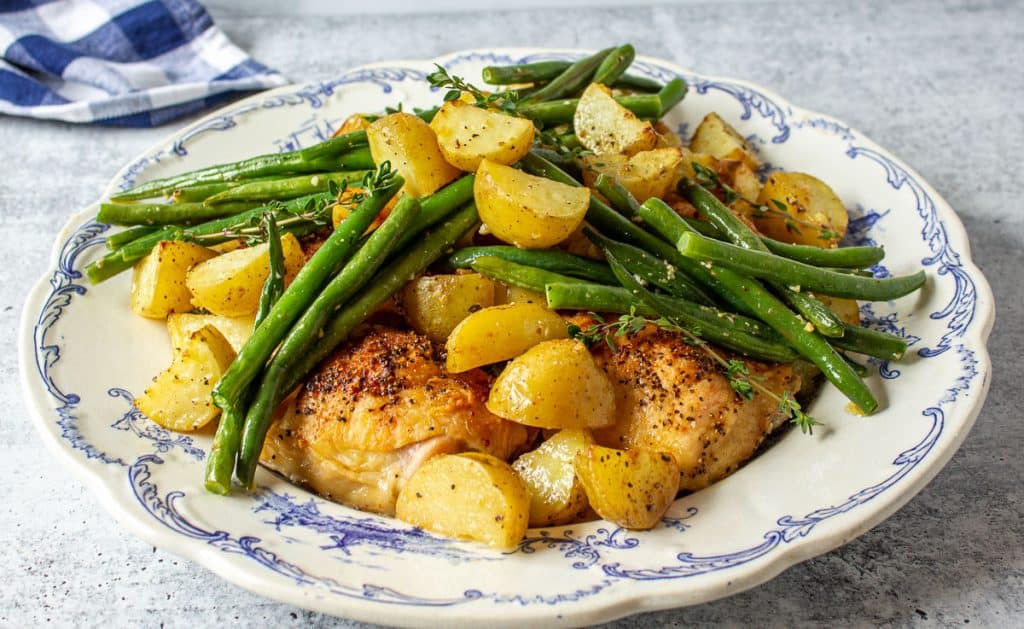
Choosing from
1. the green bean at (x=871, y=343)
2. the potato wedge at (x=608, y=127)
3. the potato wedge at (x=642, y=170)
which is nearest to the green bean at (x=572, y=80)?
the potato wedge at (x=608, y=127)

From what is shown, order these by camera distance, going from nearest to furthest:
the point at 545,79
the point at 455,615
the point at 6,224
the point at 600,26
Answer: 1. the point at 455,615
2. the point at 545,79
3. the point at 6,224
4. the point at 600,26

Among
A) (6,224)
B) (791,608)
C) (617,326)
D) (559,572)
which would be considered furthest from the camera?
(6,224)

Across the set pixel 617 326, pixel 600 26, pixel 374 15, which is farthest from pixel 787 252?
pixel 374 15

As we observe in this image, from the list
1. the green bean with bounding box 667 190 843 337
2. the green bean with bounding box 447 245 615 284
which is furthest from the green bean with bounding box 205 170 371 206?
the green bean with bounding box 667 190 843 337

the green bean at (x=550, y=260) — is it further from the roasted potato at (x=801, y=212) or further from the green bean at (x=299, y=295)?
the roasted potato at (x=801, y=212)

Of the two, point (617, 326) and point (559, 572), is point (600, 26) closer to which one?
point (617, 326)

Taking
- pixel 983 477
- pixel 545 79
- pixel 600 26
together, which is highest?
pixel 545 79

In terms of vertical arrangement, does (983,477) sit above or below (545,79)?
below
